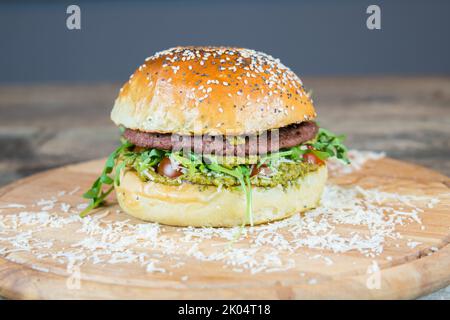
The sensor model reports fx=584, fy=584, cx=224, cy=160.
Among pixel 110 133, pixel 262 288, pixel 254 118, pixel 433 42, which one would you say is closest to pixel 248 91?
pixel 254 118

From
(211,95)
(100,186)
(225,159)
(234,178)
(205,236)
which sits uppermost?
(211,95)

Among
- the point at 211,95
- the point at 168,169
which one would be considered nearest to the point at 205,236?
the point at 168,169

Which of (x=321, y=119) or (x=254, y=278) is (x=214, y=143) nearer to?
(x=254, y=278)

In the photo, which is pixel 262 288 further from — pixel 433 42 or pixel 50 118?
pixel 433 42

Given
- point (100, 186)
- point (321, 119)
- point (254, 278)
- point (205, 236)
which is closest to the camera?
point (254, 278)

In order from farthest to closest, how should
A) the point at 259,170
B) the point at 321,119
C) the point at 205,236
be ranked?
the point at 321,119, the point at 259,170, the point at 205,236

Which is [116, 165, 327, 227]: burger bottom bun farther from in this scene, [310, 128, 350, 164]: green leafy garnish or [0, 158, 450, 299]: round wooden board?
[0, 158, 450, 299]: round wooden board

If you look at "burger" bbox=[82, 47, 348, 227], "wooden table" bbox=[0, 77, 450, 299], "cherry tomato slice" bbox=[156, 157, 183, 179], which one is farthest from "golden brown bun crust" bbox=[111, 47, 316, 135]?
"wooden table" bbox=[0, 77, 450, 299]
